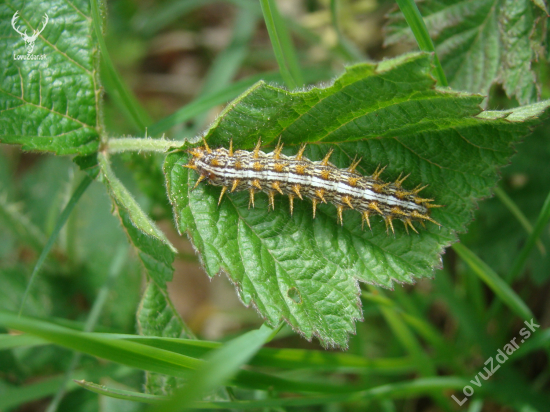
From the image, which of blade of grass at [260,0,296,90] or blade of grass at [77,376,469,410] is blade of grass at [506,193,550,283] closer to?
blade of grass at [77,376,469,410]

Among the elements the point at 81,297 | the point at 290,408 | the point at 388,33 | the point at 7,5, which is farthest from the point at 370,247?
the point at 81,297

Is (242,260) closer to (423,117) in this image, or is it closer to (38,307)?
(423,117)

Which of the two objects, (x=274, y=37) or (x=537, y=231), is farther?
(x=274, y=37)

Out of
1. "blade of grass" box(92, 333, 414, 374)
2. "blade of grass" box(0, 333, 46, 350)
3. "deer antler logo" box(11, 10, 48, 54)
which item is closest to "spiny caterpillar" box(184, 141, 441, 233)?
"blade of grass" box(92, 333, 414, 374)

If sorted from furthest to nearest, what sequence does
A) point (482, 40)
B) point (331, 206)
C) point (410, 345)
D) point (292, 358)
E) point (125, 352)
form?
point (410, 345) < point (482, 40) < point (292, 358) < point (331, 206) < point (125, 352)

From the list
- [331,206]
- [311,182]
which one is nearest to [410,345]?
[331,206]

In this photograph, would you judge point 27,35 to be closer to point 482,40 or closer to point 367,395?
point 482,40

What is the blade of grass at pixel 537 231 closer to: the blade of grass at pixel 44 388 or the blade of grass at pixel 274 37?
the blade of grass at pixel 274 37
